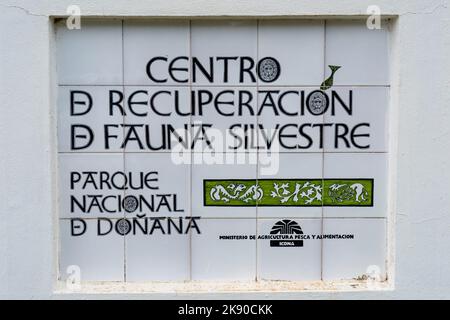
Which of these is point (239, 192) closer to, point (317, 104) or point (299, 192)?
point (299, 192)

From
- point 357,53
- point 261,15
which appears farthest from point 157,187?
point 357,53

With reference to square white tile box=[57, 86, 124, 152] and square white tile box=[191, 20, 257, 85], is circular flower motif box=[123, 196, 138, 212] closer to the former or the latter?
square white tile box=[57, 86, 124, 152]

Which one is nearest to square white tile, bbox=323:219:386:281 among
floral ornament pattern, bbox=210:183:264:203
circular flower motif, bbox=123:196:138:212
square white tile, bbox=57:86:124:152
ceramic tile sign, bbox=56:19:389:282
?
ceramic tile sign, bbox=56:19:389:282

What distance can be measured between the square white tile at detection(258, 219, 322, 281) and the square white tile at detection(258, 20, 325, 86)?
854mm

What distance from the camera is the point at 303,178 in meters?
3.46

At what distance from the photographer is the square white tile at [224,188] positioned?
3.46 meters

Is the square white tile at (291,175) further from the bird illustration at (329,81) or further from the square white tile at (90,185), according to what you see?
the square white tile at (90,185)

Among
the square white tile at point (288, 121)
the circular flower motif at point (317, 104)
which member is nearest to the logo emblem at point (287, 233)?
the square white tile at point (288, 121)

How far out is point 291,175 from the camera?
346 cm

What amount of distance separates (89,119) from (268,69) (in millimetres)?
1110

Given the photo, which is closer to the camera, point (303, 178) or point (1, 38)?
point (1, 38)

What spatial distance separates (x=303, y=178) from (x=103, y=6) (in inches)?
60.7
